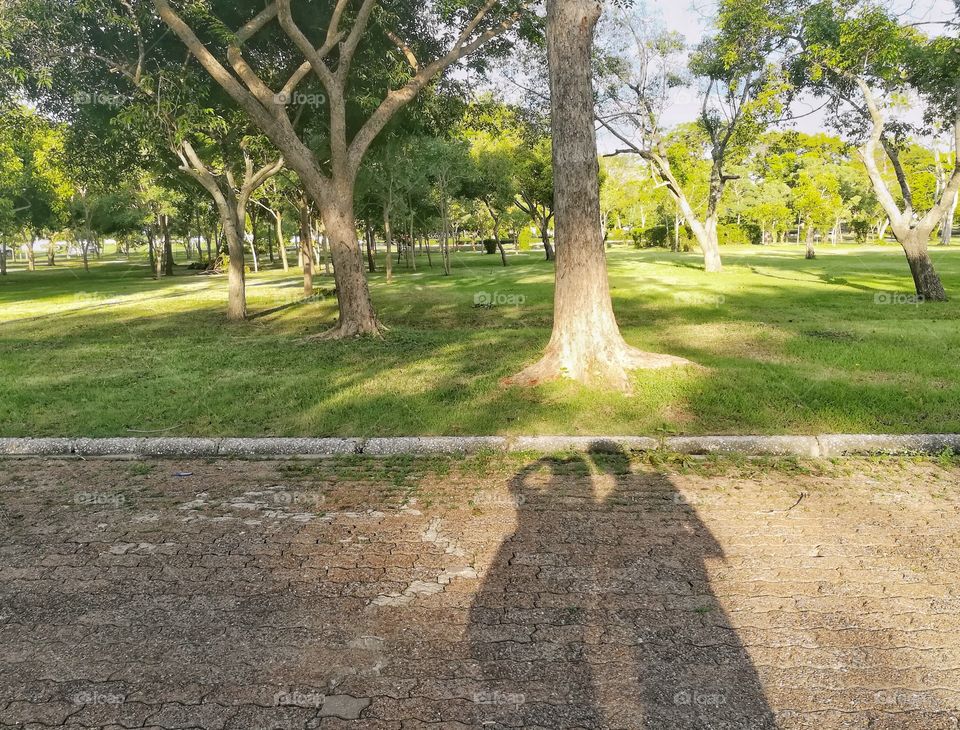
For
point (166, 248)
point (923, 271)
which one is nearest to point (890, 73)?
point (923, 271)

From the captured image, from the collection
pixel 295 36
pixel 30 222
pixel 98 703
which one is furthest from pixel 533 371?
pixel 30 222

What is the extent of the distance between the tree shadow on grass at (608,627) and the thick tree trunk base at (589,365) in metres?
2.96

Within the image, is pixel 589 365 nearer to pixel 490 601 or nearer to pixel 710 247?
pixel 490 601

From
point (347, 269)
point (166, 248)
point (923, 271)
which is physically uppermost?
point (166, 248)

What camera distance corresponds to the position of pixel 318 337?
1277cm

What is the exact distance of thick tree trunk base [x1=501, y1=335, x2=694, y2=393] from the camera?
298 inches

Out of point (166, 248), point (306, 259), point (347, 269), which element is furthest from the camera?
point (166, 248)

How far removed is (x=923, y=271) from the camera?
1620 cm

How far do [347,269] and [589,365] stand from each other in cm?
659

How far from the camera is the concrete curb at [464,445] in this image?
575 cm

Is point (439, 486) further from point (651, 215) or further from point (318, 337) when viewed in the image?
point (651, 215)

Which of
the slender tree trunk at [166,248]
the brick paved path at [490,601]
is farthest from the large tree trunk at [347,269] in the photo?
the slender tree trunk at [166,248]

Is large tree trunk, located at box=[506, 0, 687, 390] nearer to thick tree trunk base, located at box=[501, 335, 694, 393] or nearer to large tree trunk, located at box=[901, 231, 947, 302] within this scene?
thick tree trunk base, located at box=[501, 335, 694, 393]

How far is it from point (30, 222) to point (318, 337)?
39.0 metres
